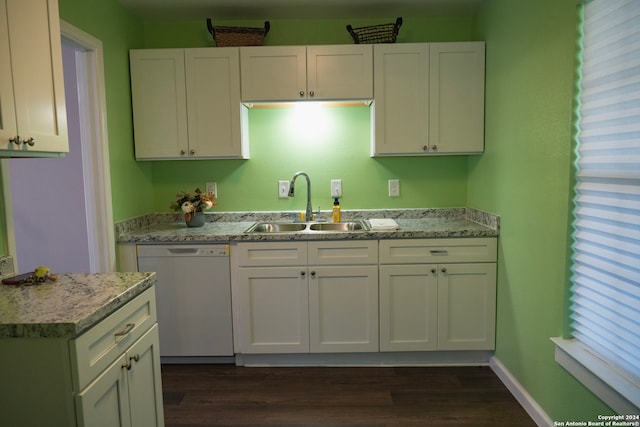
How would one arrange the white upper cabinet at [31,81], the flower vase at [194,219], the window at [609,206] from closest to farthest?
1. the white upper cabinet at [31,81]
2. the window at [609,206]
3. the flower vase at [194,219]

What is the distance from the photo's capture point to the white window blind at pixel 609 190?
1.41m

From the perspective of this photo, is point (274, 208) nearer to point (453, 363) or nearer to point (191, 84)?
point (191, 84)

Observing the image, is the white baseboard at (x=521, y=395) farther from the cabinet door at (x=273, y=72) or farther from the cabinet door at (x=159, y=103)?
the cabinet door at (x=159, y=103)

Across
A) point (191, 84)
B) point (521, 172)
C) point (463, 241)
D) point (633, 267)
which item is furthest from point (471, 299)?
point (191, 84)

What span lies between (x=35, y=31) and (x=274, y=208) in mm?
1869

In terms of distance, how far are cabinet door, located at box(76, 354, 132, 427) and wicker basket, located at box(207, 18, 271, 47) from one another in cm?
207

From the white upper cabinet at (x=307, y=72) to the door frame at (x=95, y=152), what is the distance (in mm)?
848

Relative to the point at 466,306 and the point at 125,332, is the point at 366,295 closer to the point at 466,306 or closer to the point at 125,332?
the point at 466,306

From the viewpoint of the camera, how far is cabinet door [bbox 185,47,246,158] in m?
2.62

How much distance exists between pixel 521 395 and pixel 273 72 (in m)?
2.39

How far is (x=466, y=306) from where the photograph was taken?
2.52m

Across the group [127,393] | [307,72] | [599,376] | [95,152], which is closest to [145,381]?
[127,393]

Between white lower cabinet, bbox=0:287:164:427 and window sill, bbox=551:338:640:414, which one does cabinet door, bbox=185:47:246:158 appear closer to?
white lower cabinet, bbox=0:287:164:427

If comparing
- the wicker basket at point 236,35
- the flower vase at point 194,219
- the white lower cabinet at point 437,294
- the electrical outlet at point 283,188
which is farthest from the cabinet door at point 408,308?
the wicker basket at point 236,35
